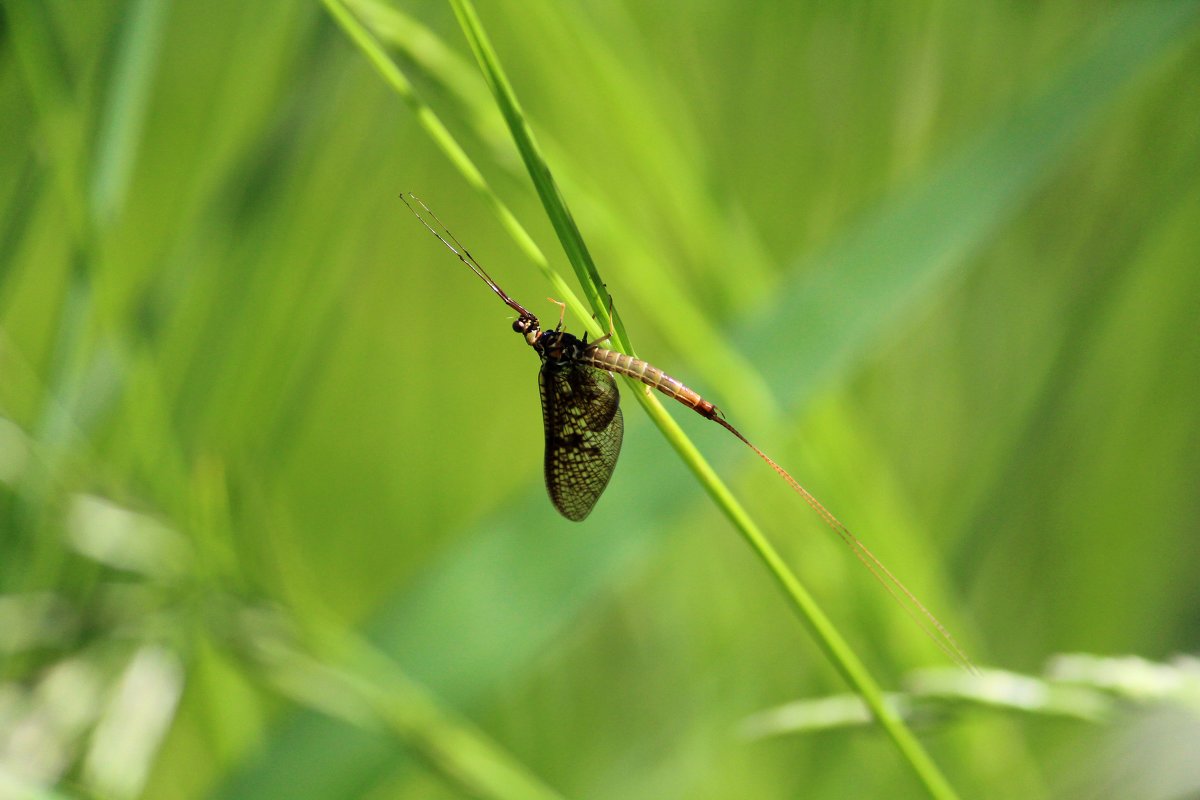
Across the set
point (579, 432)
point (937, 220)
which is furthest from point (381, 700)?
point (937, 220)

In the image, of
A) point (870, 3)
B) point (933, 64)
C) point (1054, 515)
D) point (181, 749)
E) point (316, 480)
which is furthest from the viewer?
point (316, 480)

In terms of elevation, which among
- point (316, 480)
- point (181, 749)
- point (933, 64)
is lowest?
point (181, 749)

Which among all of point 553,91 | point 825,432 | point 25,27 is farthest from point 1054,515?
point 25,27

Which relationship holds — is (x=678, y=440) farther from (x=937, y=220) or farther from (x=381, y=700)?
(x=381, y=700)

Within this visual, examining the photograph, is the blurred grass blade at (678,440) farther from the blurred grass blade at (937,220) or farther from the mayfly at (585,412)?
the blurred grass blade at (937,220)

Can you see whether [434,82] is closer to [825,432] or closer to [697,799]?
[825,432]

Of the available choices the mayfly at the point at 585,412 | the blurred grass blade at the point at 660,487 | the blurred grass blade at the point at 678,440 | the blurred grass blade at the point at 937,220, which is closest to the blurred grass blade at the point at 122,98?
the mayfly at the point at 585,412

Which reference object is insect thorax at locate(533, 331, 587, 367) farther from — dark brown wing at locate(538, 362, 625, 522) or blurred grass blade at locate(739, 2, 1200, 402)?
blurred grass blade at locate(739, 2, 1200, 402)
